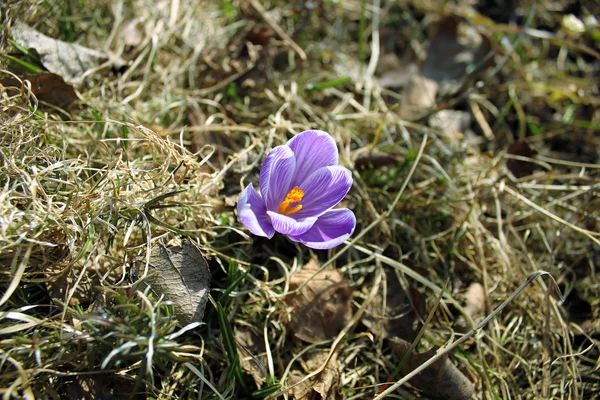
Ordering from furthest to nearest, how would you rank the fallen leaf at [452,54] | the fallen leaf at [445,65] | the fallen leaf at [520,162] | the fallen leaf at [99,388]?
the fallen leaf at [452,54] < the fallen leaf at [445,65] < the fallen leaf at [520,162] < the fallen leaf at [99,388]

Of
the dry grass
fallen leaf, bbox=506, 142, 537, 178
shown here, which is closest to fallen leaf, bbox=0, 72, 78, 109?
the dry grass

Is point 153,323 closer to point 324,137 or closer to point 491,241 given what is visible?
point 324,137

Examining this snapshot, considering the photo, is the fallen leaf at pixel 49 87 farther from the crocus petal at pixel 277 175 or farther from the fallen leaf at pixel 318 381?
the fallen leaf at pixel 318 381

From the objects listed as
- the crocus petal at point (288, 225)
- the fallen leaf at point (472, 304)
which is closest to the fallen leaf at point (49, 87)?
the crocus petal at point (288, 225)

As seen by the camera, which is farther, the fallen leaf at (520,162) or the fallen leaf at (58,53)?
the fallen leaf at (520,162)

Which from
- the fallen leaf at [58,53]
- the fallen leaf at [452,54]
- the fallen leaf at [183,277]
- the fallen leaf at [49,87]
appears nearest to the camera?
the fallen leaf at [183,277]

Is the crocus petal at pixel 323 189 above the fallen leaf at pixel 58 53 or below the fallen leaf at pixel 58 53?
below

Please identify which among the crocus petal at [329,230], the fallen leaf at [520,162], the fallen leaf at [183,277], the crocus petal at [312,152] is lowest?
the fallen leaf at [520,162]
